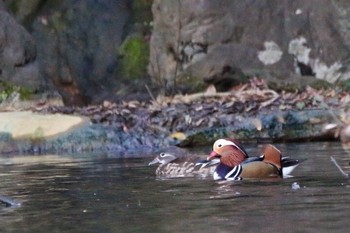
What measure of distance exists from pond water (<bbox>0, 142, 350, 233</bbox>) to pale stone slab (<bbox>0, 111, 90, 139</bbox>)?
4.75 m

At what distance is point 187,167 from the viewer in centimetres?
1168

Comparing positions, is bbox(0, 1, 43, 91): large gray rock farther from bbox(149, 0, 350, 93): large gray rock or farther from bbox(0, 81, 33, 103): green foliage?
bbox(149, 0, 350, 93): large gray rock

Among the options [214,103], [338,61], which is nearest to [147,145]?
[214,103]

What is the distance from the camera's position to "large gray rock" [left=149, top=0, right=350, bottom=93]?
22.3 m

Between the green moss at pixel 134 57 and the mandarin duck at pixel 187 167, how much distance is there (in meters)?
12.7

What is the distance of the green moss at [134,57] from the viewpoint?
81.3 ft

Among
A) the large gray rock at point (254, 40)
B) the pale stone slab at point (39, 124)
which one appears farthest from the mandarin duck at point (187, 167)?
the large gray rock at point (254, 40)

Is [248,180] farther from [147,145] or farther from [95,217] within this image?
[147,145]

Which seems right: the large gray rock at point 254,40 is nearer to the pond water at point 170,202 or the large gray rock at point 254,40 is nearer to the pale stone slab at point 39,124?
the pale stone slab at point 39,124

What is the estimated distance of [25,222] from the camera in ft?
24.9

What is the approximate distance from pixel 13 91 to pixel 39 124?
4.28 m

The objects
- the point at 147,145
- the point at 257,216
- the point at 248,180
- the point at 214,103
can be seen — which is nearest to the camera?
the point at 257,216

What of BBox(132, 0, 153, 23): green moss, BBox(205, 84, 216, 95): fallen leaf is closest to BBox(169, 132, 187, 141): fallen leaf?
BBox(205, 84, 216, 95): fallen leaf

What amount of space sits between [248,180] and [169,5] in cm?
1393
